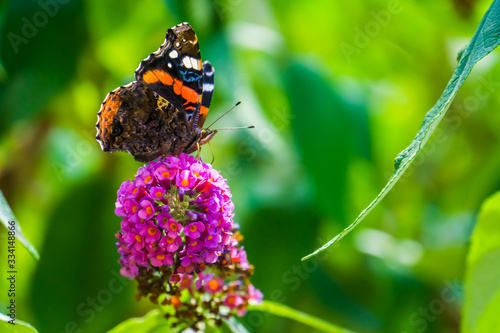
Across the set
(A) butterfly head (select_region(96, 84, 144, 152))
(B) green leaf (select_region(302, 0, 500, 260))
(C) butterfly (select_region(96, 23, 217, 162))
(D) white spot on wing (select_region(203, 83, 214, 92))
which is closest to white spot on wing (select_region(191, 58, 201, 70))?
(C) butterfly (select_region(96, 23, 217, 162))

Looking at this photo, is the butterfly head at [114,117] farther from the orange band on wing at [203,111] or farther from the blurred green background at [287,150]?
the blurred green background at [287,150]

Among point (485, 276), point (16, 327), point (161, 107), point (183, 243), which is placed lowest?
point (485, 276)

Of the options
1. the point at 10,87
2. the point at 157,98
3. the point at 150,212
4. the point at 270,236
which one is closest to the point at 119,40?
the point at 10,87

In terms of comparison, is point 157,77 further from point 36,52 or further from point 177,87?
point 36,52

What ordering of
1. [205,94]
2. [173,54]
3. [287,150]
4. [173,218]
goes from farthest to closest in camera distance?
[287,150]
[205,94]
[173,54]
[173,218]

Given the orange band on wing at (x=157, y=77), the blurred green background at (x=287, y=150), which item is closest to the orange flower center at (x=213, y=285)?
the orange band on wing at (x=157, y=77)

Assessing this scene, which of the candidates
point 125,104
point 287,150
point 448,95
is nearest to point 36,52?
point 125,104

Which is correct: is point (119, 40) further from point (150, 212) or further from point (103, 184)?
point (150, 212)
